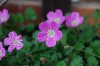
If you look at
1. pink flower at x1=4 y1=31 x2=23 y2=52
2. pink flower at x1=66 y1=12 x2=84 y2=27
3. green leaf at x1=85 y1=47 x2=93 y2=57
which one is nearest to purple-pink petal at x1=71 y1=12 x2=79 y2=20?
pink flower at x1=66 y1=12 x2=84 y2=27

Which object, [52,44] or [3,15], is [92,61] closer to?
[52,44]

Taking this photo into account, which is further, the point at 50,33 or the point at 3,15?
the point at 3,15

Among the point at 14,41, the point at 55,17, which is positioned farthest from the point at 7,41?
the point at 55,17

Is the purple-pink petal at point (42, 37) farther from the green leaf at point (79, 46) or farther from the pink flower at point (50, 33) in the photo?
the green leaf at point (79, 46)

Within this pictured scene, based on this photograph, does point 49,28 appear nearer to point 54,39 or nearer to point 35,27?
point 54,39

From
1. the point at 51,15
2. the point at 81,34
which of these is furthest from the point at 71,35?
the point at 51,15

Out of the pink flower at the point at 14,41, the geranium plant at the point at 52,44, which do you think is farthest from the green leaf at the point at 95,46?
the pink flower at the point at 14,41

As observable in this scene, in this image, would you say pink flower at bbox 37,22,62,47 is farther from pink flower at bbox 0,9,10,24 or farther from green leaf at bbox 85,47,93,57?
pink flower at bbox 0,9,10,24
